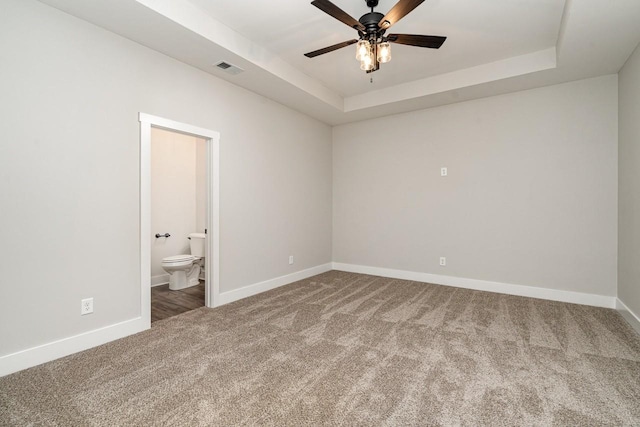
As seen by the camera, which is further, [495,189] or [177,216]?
[177,216]

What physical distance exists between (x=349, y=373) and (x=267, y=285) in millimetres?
2251

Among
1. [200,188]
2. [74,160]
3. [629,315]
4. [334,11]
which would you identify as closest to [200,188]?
[200,188]

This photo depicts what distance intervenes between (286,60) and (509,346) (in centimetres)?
357

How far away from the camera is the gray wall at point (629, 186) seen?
9.15ft

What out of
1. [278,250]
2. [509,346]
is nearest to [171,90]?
[278,250]

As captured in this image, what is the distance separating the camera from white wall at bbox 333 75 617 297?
3482 mm

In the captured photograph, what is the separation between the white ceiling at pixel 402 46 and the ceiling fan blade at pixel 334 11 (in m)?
0.39

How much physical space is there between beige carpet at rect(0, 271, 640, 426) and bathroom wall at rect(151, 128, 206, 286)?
1.89m

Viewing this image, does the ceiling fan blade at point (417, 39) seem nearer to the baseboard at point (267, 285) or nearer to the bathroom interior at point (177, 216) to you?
the baseboard at point (267, 285)

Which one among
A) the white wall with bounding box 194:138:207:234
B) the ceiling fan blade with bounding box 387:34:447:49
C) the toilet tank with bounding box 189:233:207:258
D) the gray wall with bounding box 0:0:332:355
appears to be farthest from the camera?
the white wall with bounding box 194:138:207:234

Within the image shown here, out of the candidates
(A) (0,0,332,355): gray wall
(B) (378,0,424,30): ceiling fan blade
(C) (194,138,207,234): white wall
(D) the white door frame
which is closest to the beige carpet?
(D) the white door frame

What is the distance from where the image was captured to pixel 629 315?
2.91m

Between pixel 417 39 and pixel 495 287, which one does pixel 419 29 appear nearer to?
pixel 417 39

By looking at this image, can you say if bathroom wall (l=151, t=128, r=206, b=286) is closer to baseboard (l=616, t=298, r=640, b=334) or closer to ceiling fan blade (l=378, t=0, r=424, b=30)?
ceiling fan blade (l=378, t=0, r=424, b=30)
